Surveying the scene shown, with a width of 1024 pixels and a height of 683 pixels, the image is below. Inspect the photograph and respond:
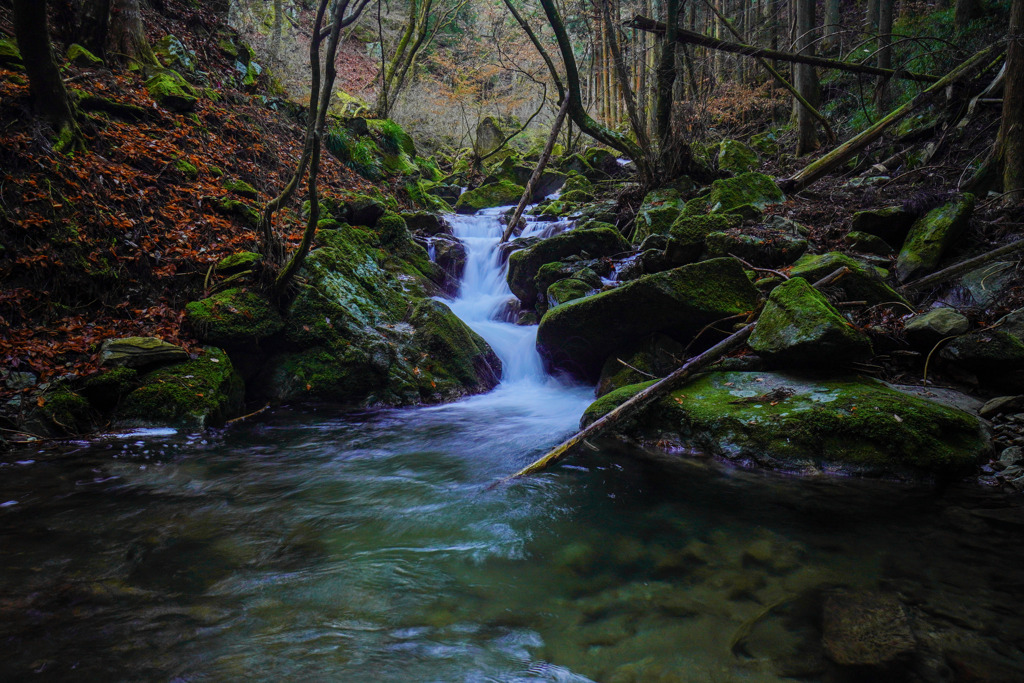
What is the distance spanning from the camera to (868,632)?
214 cm

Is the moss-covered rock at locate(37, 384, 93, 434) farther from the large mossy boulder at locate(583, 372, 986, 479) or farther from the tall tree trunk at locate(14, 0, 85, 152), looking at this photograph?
the large mossy boulder at locate(583, 372, 986, 479)

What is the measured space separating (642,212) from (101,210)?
27.9 feet

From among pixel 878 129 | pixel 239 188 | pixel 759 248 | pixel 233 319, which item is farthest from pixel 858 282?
pixel 239 188

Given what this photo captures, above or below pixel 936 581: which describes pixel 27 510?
below

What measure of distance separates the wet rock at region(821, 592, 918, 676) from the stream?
61 millimetres

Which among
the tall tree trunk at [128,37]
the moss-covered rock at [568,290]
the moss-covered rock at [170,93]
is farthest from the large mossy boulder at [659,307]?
the tall tree trunk at [128,37]

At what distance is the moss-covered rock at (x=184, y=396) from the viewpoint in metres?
5.10

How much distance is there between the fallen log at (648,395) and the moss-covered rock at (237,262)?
4860mm

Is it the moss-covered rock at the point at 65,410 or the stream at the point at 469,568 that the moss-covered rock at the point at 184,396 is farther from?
the stream at the point at 469,568

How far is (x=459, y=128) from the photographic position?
79.2 feet

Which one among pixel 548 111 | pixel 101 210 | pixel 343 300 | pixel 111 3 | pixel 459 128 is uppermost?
pixel 548 111

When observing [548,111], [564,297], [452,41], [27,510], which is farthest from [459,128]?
[27,510]

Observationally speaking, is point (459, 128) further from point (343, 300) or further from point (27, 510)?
point (27, 510)

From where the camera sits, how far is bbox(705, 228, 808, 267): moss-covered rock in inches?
264
